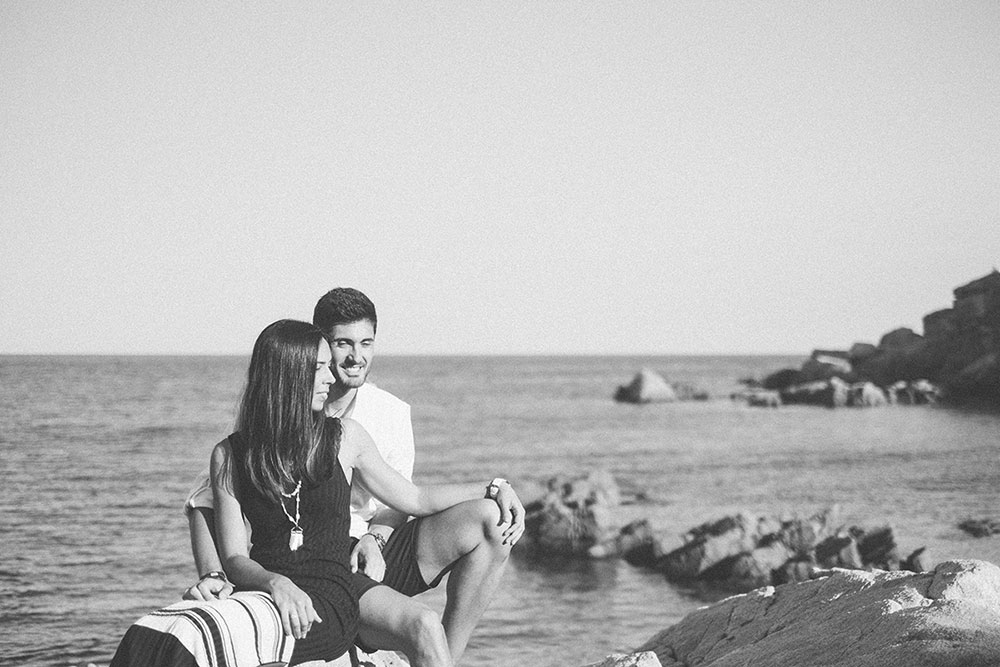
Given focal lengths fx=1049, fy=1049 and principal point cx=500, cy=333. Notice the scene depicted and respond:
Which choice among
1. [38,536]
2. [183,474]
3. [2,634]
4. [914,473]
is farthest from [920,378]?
[2,634]

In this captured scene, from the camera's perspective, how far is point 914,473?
94.7ft

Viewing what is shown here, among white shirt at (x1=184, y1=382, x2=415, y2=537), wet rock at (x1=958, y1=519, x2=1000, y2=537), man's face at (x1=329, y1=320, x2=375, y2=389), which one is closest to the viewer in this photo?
man's face at (x1=329, y1=320, x2=375, y2=389)

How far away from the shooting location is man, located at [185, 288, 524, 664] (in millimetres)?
4773

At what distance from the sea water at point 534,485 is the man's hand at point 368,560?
7.47 feet

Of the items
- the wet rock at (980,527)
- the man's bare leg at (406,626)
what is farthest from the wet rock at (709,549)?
the man's bare leg at (406,626)

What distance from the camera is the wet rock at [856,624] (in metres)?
4.88

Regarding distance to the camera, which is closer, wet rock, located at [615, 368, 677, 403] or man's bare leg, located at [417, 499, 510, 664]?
man's bare leg, located at [417, 499, 510, 664]

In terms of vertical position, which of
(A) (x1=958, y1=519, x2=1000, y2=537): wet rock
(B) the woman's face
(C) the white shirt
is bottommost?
(A) (x1=958, y1=519, x2=1000, y2=537): wet rock

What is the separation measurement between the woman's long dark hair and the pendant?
0.56 feet

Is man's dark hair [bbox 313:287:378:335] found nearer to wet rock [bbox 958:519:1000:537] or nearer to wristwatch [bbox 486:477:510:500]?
wristwatch [bbox 486:477:510:500]

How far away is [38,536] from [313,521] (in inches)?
669

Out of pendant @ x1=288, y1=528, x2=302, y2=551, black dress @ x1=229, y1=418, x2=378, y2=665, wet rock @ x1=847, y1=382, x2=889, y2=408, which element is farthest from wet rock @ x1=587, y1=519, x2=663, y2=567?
wet rock @ x1=847, y1=382, x2=889, y2=408

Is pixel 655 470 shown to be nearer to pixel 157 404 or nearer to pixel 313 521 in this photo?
pixel 313 521

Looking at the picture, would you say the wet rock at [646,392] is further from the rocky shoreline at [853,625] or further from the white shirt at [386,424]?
the white shirt at [386,424]
